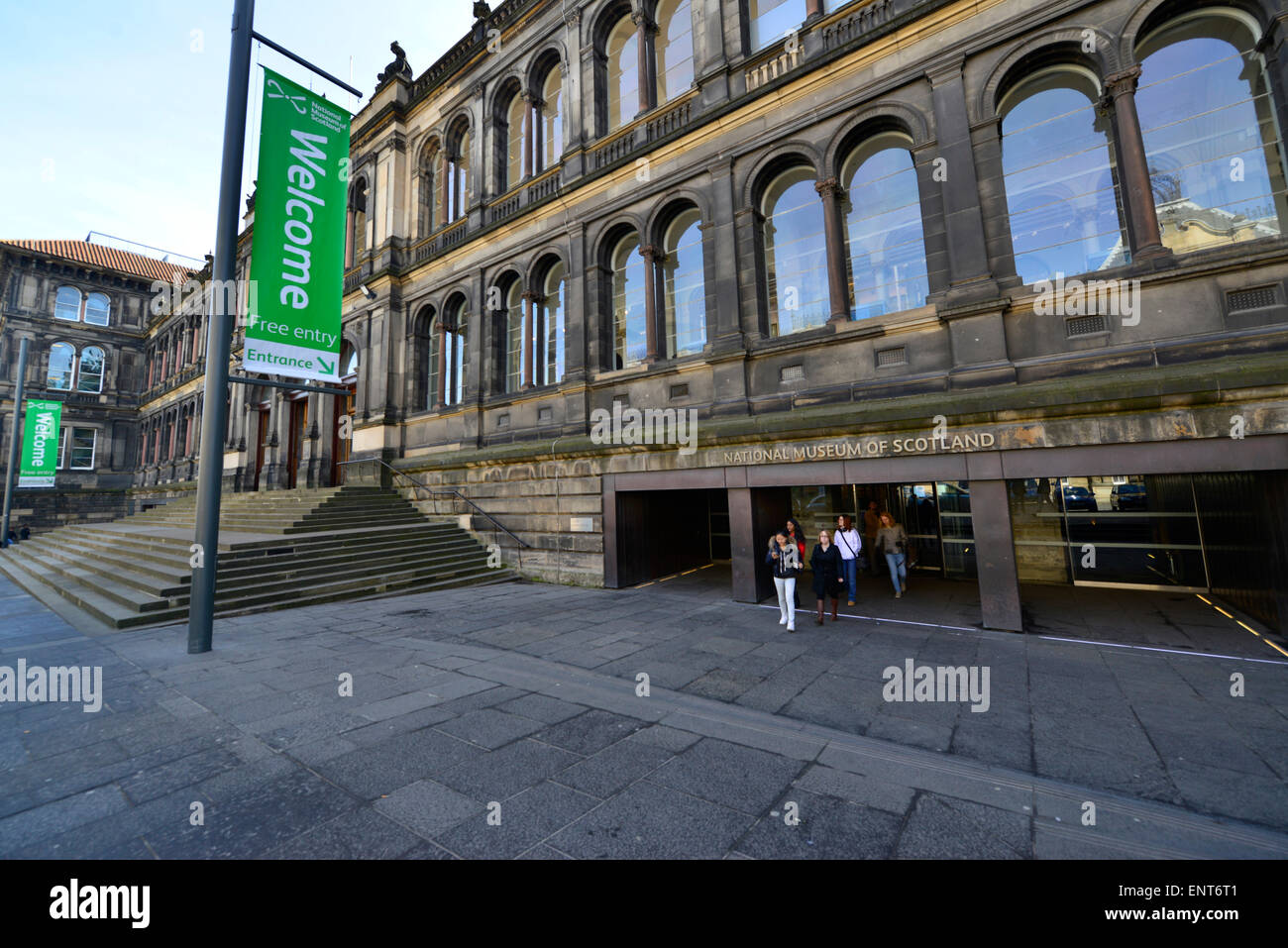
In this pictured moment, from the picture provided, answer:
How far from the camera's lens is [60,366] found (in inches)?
1433

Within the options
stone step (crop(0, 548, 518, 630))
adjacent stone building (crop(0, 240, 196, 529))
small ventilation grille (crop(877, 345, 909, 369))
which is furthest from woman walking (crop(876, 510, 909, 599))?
adjacent stone building (crop(0, 240, 196, 529))

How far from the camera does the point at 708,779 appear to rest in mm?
3615

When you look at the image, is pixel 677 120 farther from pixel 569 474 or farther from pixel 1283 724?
pixel 1283 724

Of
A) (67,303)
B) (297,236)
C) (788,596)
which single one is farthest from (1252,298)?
(67,303)

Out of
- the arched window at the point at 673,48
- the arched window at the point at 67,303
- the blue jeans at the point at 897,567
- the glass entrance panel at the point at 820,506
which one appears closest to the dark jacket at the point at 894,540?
the blue jeans at the point at 897,567

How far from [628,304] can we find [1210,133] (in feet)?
35.4

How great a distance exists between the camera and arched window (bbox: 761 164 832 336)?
35.6ft

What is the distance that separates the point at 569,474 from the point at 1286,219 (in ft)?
41.9

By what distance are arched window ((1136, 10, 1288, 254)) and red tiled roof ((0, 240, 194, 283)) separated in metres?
55.2

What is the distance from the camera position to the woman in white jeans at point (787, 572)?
7965mm

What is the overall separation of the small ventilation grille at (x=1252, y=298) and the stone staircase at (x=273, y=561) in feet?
47.6

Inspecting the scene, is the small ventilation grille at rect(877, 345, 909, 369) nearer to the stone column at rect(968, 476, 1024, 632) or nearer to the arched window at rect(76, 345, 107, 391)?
the stone column at rect(968, 476, 1024, 632)

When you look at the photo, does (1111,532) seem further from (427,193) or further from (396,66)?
(396,66)
